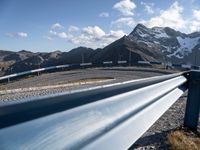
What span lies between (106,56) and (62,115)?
339 ft

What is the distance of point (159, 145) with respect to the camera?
491 cm

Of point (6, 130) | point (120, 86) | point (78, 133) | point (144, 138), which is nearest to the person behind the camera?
point (6, 130)

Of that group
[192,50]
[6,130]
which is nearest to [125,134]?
[6,130]

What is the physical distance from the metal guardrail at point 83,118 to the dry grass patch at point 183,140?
1976mm

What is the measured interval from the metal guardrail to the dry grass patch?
1.98 meters

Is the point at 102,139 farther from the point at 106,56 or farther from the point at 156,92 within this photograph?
the point at 106,56

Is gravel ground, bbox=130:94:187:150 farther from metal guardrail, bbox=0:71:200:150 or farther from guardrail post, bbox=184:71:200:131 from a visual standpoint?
metal guardrail, bbox=0:71:200:150

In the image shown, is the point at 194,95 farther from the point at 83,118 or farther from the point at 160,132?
the point at 83,118

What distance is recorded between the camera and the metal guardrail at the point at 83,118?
4.09 ft

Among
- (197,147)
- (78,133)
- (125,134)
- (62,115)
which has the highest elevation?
(62,115)

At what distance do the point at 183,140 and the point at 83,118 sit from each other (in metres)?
3.78

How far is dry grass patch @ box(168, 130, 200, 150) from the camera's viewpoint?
478 cm

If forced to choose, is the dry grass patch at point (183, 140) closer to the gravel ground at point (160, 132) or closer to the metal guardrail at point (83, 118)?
the gravel ground at point (160, 132)

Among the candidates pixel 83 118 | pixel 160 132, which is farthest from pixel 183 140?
pixel 83 118
